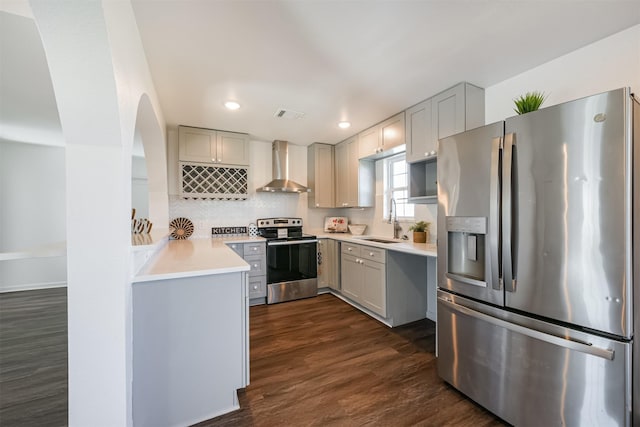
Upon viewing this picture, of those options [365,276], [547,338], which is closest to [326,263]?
[365,276]

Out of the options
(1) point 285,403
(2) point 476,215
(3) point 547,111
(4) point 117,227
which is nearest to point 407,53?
(3) point 547,111

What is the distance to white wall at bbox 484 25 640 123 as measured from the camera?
162 cm

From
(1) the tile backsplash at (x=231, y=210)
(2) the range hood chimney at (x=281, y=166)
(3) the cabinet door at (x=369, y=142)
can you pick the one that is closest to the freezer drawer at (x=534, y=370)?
(3) the cabinet door at (x=369, y=142)

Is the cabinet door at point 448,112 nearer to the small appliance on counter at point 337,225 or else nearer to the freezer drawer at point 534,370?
the freezer drawer at point 534,370

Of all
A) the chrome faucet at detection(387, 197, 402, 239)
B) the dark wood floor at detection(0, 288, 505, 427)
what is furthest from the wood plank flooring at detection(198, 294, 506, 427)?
Answer: the chrome faucet at detection(387, 197, 402, 239)

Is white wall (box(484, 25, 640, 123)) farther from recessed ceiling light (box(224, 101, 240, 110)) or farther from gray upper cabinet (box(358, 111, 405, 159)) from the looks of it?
recessed ceiling light (box(224, 101, 240, 110))

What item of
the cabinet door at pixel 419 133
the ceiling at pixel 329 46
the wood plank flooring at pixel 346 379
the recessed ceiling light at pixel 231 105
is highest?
the recessed ceiling light at pixel 231 105

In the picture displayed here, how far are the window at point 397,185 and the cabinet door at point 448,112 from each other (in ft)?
3.04

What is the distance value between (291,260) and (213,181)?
63.1 inches

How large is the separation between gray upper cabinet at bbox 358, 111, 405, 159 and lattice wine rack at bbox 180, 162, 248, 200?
1796 millimetres

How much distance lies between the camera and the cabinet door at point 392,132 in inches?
115

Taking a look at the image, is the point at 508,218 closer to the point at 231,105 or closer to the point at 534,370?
the point at 534,370

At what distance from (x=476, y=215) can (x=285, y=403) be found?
173 centimetres

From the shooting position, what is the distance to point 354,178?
385cm
